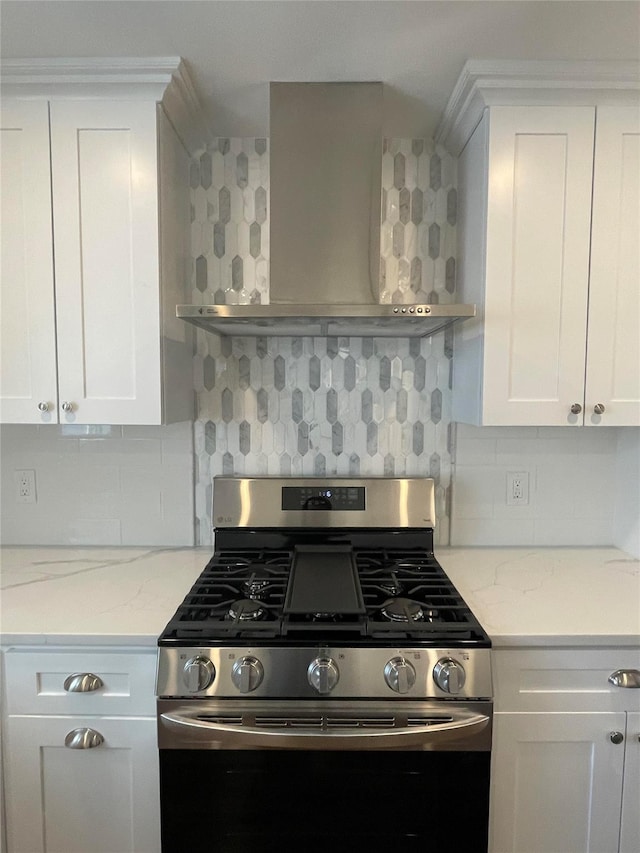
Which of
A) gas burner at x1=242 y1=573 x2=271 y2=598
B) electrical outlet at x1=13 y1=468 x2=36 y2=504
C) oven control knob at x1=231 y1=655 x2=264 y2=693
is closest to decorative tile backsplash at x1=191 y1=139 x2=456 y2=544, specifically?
gas burner at x1=242 y1=573 x2=271 y2=598

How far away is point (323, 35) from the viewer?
4.38ft

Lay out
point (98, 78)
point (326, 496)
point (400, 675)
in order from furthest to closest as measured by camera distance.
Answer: point (326, 496), point (98, 78), point (400, 675)

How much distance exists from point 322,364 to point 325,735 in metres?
1.14

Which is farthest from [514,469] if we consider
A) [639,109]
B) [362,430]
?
[639,109]

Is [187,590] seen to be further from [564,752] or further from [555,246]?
[555,246]

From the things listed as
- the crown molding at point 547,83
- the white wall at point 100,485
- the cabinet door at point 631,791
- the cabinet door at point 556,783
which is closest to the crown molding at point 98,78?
the crown molding at point 547,83

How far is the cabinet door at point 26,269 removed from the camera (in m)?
1.52

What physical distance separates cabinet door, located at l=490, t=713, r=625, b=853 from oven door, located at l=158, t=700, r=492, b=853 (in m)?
0.11

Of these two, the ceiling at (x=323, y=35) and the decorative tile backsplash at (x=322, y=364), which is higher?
the ceiling at (x=323, y=35)

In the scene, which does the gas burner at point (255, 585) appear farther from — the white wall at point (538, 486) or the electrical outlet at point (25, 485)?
the electrical outlet at point (25, 485)

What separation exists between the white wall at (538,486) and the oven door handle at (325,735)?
0.79 metres

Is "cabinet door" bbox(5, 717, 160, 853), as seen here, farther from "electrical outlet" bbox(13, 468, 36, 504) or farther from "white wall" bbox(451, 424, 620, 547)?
"white wall" bbox(451, 424, 620, 547)

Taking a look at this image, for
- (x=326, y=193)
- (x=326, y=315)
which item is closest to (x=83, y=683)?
(x=326, y=315)

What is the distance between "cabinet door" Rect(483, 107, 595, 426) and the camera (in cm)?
151
